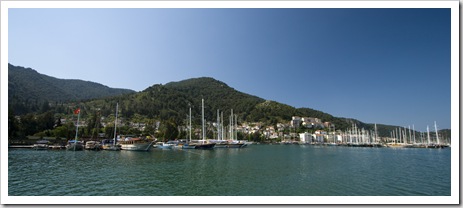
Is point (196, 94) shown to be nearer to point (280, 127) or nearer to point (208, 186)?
point (280, 127)

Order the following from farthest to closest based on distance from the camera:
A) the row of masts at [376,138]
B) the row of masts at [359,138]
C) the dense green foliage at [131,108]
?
the row of masts at [359,138] < the row of masts at [376,138] < the dense green foliage at [131,108]

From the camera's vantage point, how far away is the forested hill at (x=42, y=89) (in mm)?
70188

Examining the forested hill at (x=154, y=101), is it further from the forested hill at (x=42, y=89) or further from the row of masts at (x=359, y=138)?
the row of masts at (x=359, y=138)

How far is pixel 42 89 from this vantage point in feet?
299

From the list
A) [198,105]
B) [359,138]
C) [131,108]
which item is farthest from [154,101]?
[359,138]

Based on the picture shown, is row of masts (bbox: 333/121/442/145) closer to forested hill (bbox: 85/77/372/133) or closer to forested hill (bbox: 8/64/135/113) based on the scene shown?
forested hill (bbox: 85/77/372/133)

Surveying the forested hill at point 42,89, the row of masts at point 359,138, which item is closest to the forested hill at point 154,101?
the forested hill at point 42,89

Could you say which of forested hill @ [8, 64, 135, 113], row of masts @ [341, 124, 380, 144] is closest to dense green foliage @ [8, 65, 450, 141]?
forested hill @ [8, 64, 135, 113]

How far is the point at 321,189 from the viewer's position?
8.51 metres

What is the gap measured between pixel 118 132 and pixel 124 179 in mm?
43275

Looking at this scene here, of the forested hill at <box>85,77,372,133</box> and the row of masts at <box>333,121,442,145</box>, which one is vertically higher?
the forested hill at <box>85,77,372,133</box>

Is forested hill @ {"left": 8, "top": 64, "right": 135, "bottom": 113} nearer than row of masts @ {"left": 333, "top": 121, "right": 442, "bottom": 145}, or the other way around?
row of masts @ {"left": 333, "top": 121, "right": 442, "bottom": 145}

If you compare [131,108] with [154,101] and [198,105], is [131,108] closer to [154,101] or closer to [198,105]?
[154,101]

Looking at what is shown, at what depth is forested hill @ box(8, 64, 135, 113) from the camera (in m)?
70.2
